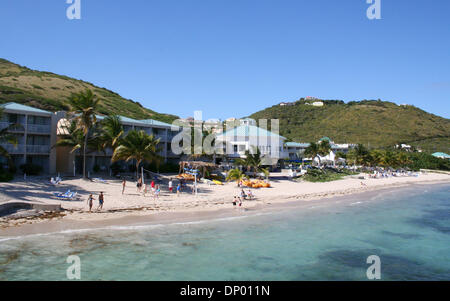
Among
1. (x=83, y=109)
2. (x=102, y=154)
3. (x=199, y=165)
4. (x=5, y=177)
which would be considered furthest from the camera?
(x=102, y=154)

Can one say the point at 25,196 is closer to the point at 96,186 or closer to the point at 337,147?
the point at 96,186

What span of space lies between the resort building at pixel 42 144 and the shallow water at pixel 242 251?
1401 centimetres

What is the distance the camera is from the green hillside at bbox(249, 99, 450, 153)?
9662 centimetres

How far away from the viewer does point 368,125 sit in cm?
10612

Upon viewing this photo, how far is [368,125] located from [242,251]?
103 metres

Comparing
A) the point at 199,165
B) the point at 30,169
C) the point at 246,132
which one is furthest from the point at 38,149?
the point at 246,132

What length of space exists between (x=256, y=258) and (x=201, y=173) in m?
20.2

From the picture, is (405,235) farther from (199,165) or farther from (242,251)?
(199,165)

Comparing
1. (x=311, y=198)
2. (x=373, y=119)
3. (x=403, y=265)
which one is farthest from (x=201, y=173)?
(x=373, y=119)

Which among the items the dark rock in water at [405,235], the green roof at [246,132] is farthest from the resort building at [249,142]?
the dark rock in water at [405,235]

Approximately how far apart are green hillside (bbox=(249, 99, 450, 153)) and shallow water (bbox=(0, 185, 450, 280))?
72.9 meters

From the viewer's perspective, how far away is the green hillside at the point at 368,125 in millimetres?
96625

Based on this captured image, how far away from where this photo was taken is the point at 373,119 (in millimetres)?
110812

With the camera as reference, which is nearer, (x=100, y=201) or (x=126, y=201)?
(x=100, y=201)
